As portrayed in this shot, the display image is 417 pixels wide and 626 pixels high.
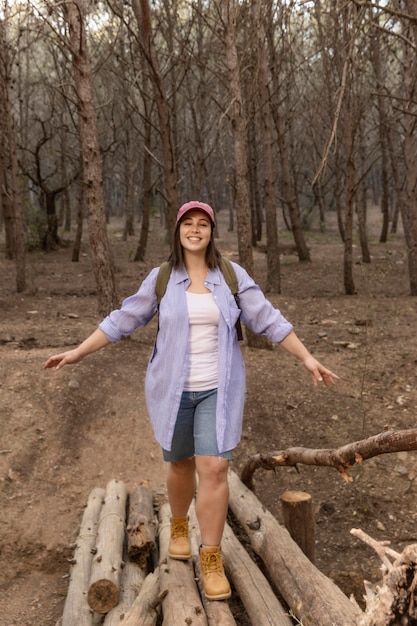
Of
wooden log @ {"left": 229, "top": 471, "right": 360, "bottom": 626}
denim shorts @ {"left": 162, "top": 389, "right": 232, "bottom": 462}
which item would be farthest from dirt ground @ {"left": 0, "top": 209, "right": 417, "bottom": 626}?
denim shorts @ {"left": 162, "top": 389, "right": 232, "bottom": 462}

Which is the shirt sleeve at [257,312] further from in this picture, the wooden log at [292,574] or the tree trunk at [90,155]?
the tree trunk at [90,155]

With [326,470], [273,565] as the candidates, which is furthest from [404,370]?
[273,565]

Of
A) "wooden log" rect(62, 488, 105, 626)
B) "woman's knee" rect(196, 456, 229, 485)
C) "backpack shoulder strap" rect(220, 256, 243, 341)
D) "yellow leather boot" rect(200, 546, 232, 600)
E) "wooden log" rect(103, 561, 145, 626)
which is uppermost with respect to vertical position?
"backpack shoulder strap" rect(220, 256, 243, 341)

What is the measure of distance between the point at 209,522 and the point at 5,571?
2.42 meters

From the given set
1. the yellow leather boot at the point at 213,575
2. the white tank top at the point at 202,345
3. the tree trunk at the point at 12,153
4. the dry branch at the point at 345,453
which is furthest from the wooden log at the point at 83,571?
the tree trunk at the point at 12,153

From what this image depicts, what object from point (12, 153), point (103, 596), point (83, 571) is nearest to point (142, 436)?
point (83, 571)

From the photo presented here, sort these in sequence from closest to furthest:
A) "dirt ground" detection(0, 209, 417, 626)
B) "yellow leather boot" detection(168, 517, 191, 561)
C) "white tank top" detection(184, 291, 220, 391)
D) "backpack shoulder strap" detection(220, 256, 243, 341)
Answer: "white tank top" detection(184, 291, 220, 391)
"backpack shoulder strap" detection(220, 256, 243, 341)
"yellow leather boot" detection(168, 517, 191, 561)
"dirt ground" detection(0, 209, 417, 626)

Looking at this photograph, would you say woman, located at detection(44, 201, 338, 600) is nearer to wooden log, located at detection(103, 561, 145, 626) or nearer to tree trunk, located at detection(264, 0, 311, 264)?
wooden log, located at detection(103, 561, 145, 626)

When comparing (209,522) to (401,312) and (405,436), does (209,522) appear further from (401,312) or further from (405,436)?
(401,312)

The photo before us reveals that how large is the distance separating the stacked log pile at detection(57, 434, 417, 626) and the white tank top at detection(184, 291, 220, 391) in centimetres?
113

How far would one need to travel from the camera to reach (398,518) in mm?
5746

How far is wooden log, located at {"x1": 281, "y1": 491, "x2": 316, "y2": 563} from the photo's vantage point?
171 inches

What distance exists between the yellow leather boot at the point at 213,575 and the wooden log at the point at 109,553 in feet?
1.93

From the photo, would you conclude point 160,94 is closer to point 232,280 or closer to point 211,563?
point 232,280
